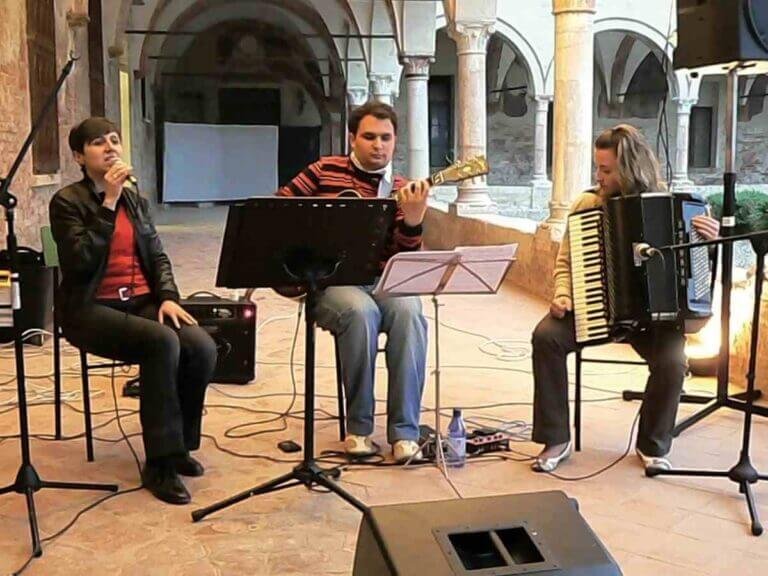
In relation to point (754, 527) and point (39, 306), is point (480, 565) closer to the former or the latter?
point (754, 527)

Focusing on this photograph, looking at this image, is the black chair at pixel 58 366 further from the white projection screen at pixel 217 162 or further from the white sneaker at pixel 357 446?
the white projection screen at pixel 217 162

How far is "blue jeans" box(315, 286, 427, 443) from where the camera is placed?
11.7 ft

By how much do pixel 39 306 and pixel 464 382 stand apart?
9.18 feet

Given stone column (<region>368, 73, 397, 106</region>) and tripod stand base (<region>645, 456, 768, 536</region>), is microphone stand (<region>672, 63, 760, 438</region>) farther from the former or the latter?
stone column (<region>368, 73, 397, 106</region>)

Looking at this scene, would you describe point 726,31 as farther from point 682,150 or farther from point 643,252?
point 682,150

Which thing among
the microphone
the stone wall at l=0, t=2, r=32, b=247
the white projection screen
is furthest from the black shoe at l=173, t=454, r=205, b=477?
the white projection screen

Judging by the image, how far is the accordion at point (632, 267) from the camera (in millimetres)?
3400

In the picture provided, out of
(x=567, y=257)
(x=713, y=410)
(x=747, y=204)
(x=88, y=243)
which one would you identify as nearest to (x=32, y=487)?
(x=88, y=243)

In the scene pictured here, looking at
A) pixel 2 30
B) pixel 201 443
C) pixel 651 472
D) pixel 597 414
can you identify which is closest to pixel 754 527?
pixel 651 472

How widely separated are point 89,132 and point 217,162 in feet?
62.7

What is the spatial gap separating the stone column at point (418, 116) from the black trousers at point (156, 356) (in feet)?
31.8

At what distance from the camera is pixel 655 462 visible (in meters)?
3.53

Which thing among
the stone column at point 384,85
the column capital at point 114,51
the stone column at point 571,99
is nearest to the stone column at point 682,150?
the stone column at point 384,85

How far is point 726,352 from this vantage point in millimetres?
3963
